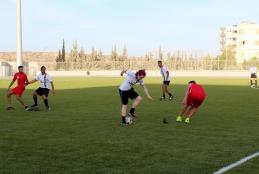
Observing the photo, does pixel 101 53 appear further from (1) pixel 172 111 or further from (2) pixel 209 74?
(1) pixel 172 111

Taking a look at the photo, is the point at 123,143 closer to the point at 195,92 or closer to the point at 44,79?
the point at 195,92

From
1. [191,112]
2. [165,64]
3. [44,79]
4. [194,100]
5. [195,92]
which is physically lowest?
[191,112]

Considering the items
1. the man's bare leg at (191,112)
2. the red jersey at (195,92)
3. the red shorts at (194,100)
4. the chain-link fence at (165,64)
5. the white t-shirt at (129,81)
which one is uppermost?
the chain-link fence at (165,64)

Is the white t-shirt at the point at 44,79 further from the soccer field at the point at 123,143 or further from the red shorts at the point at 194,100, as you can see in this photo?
the red shorts at the point at 194,100

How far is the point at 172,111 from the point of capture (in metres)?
16.2

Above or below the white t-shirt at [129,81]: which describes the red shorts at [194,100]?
below

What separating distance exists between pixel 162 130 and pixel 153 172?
14.7ft

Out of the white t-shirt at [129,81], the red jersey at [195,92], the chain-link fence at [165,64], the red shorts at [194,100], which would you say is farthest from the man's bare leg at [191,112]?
the chain-link fence at [165,64]

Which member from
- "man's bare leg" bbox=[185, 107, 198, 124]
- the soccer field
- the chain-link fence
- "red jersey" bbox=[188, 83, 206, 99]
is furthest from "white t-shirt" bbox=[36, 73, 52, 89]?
the chain-link fence

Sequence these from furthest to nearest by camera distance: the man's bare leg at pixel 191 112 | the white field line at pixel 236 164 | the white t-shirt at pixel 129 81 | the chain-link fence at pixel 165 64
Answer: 1. the chain-link fence at pixel 165 64
2. the man's bare leg at pixel 191 112
3. the white t-shirt at pixel 129 81
4. the white field line at pixel 236 164

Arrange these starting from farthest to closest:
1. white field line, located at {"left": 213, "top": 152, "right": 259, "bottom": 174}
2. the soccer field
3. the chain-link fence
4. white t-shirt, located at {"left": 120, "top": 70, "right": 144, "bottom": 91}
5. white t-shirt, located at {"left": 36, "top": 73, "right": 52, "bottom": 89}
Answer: the chain-link fence, white t-shirt, located at {"left": 36, "top": 73, "right": 52, "bottom": 89}, white t-shirt, located at {"left": 120, "top": 70, "right": 144, "bottom": 91}, the soccer field, white field line, located at {"left": 213, "top": 152, "right": 259, "bottom": 174}

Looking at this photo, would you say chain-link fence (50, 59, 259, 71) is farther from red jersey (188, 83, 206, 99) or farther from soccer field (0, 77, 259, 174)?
red jersey (188, 83, 206, 99)

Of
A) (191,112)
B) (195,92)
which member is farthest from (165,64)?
(195,92)

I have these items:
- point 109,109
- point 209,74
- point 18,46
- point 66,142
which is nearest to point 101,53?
point 209,74
